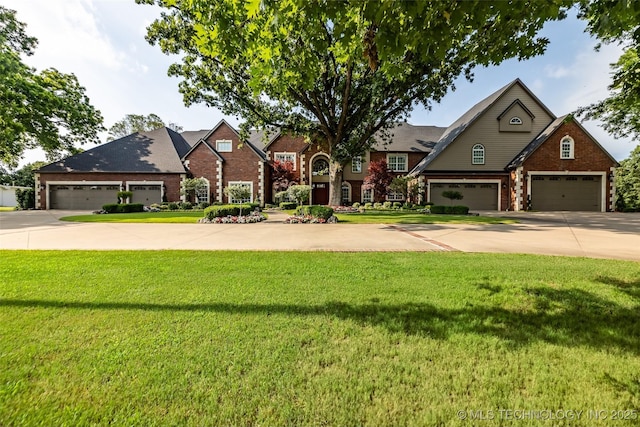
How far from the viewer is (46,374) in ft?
6.87

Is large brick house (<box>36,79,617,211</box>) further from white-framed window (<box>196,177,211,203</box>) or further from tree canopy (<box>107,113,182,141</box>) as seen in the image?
tree canopy (<box>107,113,182,141</box>)

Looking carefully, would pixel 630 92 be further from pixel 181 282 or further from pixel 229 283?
pixel 181 282

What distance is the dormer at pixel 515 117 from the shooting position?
23.9 metres

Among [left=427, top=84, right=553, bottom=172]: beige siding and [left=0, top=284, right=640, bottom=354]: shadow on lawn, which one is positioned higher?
[left=427, top=84, right=553, bottom=172]: beige siding

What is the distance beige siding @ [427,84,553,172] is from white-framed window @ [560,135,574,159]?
286 centimetres

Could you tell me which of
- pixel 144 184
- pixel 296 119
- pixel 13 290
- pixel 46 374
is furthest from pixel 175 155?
pixel 46 374

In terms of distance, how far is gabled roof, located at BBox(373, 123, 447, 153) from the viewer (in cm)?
2858

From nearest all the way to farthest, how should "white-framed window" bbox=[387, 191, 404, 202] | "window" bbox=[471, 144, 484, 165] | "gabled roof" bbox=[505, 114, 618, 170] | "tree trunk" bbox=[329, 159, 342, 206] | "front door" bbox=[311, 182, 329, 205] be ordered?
"tree trunk" bbox=[329, 159, 342, 206], "gabled roof" bbox=[505, 114, 618, 170], "window" bbox=[471, 144, 484, 165], "white-framed window" bbox=[387, 191, 404, 202], "front door" bbox=[311, 182, 329, 205]

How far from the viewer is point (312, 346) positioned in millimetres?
2479

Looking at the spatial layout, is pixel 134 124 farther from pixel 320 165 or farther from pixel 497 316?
pixel 497 316

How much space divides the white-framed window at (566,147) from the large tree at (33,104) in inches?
1473

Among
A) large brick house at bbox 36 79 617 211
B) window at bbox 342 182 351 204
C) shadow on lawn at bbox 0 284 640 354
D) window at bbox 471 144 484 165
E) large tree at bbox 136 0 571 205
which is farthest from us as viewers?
window at bbox 342 182 351 204

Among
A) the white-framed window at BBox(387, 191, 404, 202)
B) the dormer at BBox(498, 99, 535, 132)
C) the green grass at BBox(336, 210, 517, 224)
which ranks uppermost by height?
the dormer at BBox(498, 99, 535, 132)

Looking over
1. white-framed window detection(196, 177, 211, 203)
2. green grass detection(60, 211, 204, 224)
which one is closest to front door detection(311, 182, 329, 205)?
white-framed window detection(196, 177, 211, 203)
